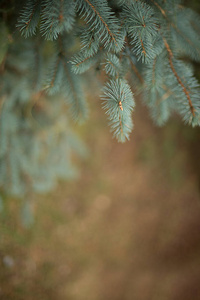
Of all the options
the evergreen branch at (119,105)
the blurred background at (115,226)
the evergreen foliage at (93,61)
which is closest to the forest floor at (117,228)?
the blurred background at (115,226)

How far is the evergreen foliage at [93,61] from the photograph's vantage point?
31.6 inches

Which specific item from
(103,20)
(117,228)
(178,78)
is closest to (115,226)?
(117,228)

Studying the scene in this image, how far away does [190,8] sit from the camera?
1162 mm

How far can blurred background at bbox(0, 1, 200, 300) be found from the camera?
2.09 metres

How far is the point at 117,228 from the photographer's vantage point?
2.40 metres

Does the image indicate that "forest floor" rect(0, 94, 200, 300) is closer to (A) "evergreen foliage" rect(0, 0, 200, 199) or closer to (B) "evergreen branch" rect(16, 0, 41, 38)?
(A) "evergreen foliage" rect(0, 0, 200, 199)

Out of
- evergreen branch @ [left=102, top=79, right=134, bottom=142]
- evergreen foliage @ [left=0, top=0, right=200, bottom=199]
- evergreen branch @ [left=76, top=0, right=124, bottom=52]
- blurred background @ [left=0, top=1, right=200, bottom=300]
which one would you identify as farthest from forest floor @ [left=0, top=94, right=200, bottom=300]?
evergreen branch @ [left=76, top=0, right=124, bottom=52]

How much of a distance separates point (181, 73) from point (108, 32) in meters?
0.36

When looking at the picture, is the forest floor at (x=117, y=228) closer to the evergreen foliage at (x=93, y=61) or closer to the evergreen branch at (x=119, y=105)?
the evergreen foliage at (x=93, y=61)

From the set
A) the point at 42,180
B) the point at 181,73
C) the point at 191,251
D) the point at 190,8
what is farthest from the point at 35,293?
the point at 190,8

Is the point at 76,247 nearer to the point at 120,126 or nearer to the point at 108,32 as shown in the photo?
the point at 120,126

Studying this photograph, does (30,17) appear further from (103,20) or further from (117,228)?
(117,228)

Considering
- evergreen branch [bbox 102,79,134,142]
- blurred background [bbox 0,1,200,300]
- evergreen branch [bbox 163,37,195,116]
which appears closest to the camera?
evergreen branch [bbox 102,79,134,142]

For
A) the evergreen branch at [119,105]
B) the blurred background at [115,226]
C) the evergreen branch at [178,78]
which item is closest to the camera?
the evergreen branch at [119,105]
